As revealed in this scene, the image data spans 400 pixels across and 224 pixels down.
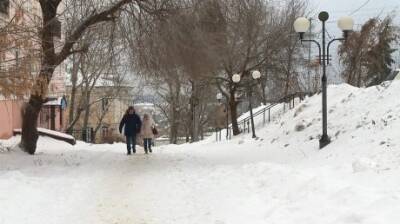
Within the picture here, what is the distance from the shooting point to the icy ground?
24.9 ft

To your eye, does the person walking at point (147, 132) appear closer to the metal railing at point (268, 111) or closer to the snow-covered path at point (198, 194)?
the snow-covered path at point (198, 194)

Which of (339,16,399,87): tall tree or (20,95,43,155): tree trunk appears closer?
(20,95,43,155): tree trunk

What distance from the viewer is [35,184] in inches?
424

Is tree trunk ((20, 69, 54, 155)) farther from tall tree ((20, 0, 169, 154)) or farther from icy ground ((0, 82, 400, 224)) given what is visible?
icy ground ((0, 82, 400, 224))

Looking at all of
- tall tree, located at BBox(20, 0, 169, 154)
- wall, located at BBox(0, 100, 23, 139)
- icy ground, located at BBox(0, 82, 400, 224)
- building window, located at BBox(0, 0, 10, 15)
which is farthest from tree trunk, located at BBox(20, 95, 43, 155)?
wall, located at BBox(0, 100, 23, 139)

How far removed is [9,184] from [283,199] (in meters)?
4.93

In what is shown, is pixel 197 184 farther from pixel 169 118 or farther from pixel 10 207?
pixel 169 118

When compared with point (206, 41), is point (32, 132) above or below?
below

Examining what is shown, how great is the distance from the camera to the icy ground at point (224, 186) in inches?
299

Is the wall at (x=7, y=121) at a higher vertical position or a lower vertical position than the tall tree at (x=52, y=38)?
lower

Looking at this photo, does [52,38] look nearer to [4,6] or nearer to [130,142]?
[4,6]

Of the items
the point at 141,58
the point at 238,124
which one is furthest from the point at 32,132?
the point at 238,124

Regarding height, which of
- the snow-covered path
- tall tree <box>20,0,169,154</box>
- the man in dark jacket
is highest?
tall tree <box>20,0,169,154</box>

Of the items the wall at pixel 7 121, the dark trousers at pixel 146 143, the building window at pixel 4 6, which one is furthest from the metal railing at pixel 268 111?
the building window at pixel 4 6
